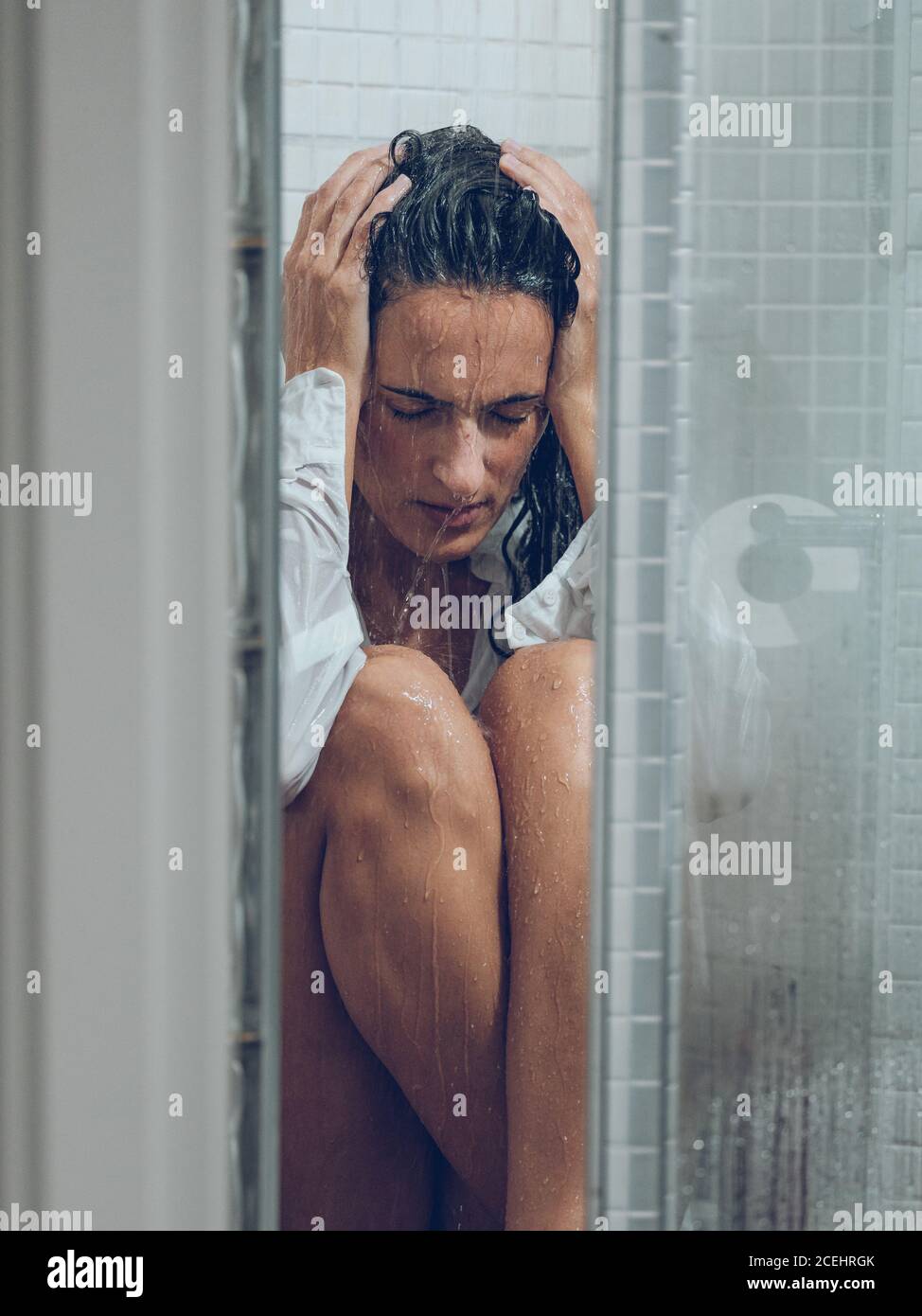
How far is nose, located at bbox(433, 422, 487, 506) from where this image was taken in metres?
0.98

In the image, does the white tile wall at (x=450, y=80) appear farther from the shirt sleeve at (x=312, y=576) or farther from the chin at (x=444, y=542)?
the chin at (x=444, y=542)

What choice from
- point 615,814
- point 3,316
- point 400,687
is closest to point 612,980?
point 615,814

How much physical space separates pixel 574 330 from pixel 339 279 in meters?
0.22

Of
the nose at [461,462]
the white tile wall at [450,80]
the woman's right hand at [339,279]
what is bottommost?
the nose at [461,462]

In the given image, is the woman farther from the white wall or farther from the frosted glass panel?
the white wall

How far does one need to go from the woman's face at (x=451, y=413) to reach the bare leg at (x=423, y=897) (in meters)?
0.13

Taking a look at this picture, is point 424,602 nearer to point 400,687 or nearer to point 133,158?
point 400,687

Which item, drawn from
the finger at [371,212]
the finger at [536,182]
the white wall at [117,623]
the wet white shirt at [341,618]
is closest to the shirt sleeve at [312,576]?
the wet white shirt at [341,618]

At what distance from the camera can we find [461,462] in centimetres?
98

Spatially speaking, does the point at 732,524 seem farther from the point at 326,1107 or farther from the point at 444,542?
the point at 326,1107

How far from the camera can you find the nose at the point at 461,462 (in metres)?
0.98

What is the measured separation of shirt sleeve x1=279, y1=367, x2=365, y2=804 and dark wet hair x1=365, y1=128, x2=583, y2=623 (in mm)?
107

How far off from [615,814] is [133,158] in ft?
2.21

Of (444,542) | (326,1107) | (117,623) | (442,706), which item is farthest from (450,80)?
(326,1107)
